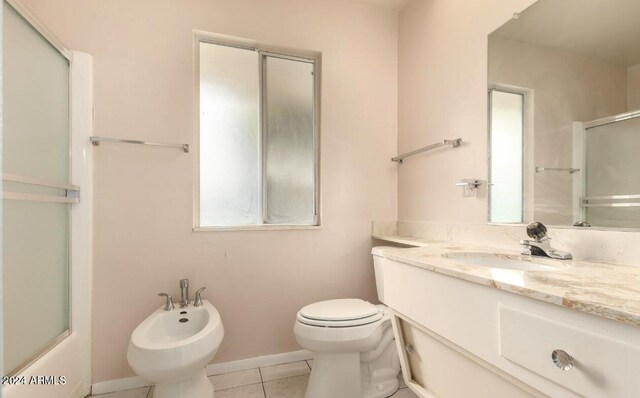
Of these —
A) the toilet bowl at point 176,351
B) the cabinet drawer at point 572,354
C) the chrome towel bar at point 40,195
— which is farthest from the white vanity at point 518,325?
the chrome towel bar at point 40,195

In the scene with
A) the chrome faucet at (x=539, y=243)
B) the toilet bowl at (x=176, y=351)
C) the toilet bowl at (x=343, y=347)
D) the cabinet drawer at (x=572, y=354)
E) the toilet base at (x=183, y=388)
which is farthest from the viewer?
the toilet bowl at (x=343, y=347)

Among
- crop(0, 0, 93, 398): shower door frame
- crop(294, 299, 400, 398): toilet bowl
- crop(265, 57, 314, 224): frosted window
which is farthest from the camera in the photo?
crop(265, 57, 314, 224): frosted window

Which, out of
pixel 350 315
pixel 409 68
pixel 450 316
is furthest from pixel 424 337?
pixel 409 68

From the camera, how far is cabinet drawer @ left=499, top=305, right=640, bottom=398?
54 centimetres

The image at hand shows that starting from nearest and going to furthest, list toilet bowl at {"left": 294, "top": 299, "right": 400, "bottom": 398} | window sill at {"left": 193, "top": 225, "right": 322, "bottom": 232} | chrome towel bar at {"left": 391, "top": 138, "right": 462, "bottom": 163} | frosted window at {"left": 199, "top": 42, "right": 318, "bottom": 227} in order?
toilet bowl at {"left": 294, "top": 299, "right": 400, "bottom": 398}, chrome towel bar at {"left": 391, "top": 138, "right": 462, "bottom": 163}, window sill at {"left": 193, "top": 225, "right": 322, "bottom": 232}, frosted window at {"left": 199, "top": 42, "right": 318, "bottom": 227}

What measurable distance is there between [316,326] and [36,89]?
1.67 meters

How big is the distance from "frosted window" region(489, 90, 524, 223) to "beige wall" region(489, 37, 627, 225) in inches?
2.8

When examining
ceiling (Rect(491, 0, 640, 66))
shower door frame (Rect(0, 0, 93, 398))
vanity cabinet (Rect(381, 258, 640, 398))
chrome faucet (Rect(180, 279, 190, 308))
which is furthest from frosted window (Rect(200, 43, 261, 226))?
ceiling (Rect(491, 0, 640, 66))

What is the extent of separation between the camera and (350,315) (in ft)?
4.94

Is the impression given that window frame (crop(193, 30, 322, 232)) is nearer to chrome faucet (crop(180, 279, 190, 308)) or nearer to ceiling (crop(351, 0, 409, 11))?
chrome faucet (crop(180, 279, 190, 308))

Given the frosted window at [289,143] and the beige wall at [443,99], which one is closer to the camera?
the beige wall at [443,99]

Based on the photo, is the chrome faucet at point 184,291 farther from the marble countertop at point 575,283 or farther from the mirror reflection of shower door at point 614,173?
the mirror reflection of shower door at point 614,173

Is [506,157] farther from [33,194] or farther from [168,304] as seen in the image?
[33,194]

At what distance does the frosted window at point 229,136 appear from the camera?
1.93 meters
